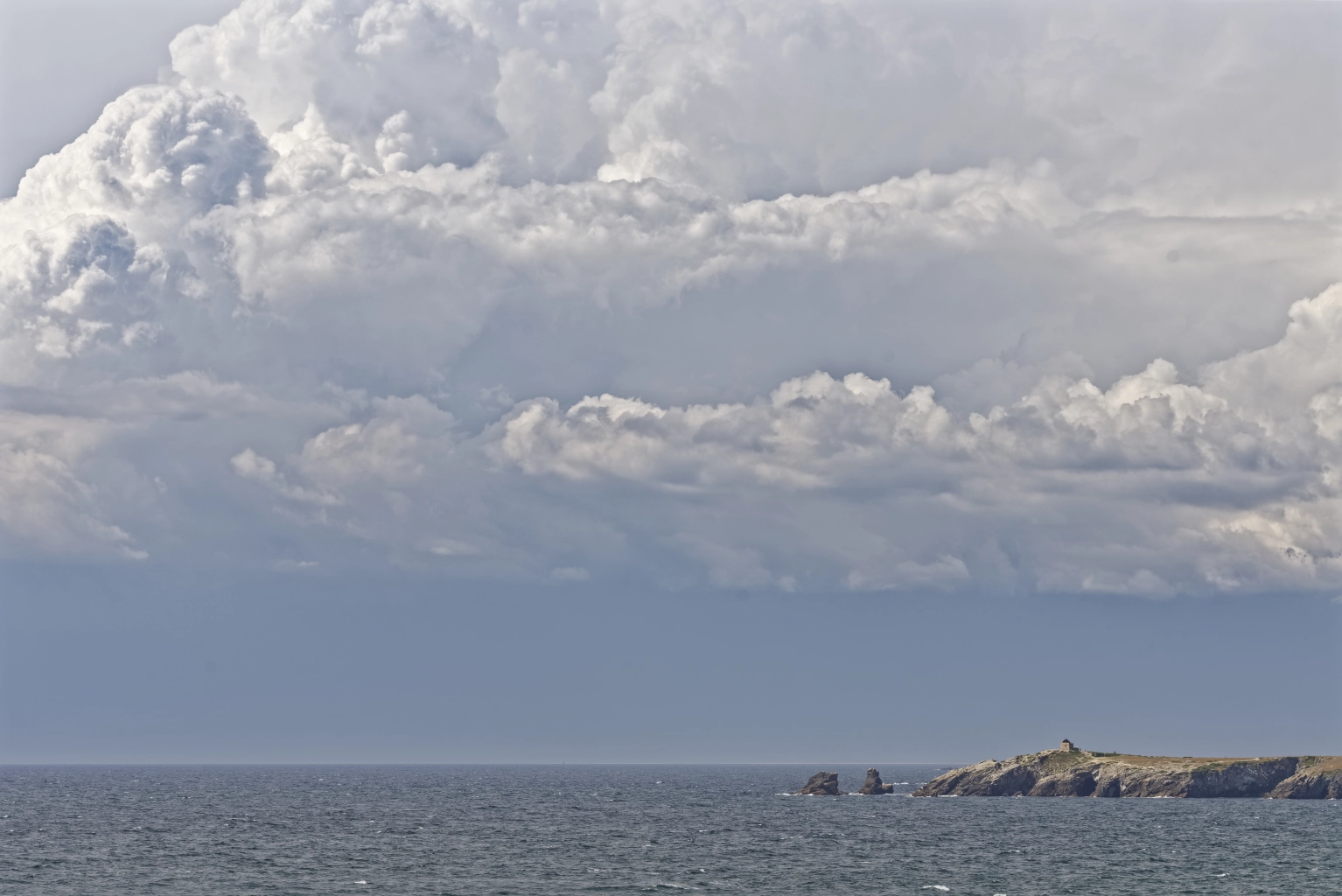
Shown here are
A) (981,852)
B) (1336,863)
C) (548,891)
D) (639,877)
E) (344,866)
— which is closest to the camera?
(548,891)

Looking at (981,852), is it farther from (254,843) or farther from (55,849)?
(55,849)

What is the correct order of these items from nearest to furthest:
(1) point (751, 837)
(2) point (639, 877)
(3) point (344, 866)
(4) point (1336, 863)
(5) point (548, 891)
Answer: (5) point (548, 891) < (2) point (639, 877) < (3) point (344, 866) < (4) point (1336, 863) < (1) point (751, 837)

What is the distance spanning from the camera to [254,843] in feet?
569

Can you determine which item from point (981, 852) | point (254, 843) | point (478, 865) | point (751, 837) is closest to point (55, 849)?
point (254, 843)

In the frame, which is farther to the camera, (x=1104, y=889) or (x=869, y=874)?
(x=869, y=874)

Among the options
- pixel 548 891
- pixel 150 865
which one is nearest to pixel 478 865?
pixel 548 891

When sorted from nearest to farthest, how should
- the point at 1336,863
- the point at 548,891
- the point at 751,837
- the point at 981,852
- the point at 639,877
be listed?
the point at 548,891 → the point at 639,877 → the point at 1336,863 → the point at 981,852 → the point at 751,837

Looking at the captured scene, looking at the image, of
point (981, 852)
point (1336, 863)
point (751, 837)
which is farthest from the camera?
point (751, 837)

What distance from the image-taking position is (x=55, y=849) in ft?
545

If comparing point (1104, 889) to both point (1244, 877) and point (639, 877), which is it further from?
point (639, 877)

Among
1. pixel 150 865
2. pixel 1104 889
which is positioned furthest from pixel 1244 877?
pixel 150 865

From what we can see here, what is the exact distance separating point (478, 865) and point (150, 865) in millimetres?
→ 34479

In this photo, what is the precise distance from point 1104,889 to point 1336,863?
139ft

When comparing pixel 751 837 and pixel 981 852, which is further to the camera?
pixel 751 837
